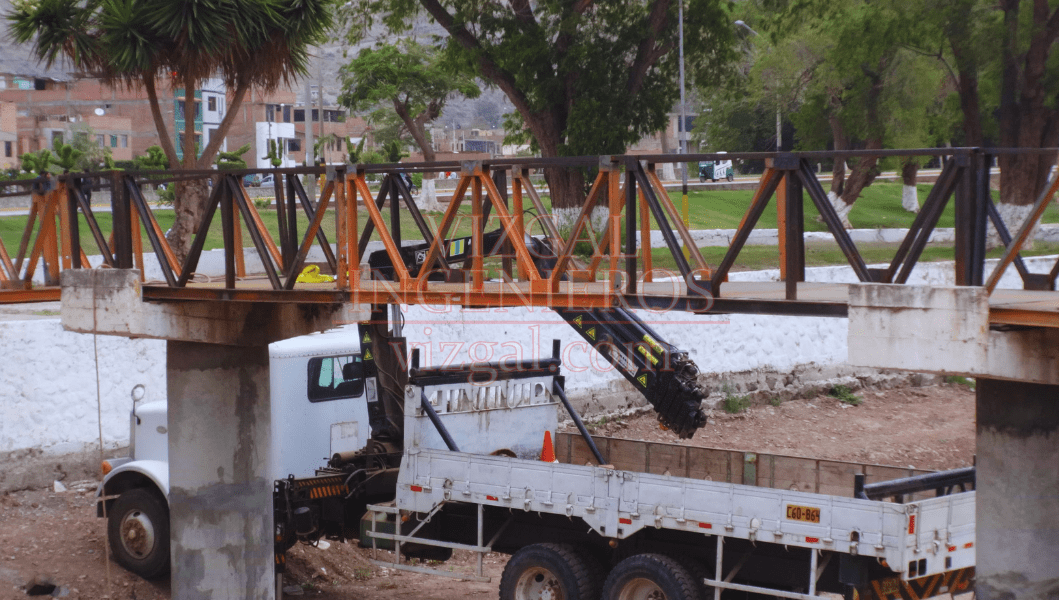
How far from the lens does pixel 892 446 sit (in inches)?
777

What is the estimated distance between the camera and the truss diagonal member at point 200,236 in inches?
378

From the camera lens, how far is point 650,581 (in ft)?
33.2

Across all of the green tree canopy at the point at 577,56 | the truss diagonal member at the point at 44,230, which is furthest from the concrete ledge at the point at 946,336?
the green tree canopy at the point at 577,56

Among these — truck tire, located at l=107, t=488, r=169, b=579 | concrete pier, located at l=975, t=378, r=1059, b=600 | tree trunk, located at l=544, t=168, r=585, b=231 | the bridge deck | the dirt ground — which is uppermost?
tree trunk, located at l=544, t=168, r=585, b=231

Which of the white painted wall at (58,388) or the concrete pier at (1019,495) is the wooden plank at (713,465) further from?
the white painted wall at (58,388)

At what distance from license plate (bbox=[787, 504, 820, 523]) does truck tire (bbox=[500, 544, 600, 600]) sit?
2.11m

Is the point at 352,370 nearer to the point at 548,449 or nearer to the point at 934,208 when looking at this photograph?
the point at 548,449

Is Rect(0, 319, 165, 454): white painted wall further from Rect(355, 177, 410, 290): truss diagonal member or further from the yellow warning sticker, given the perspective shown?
Rect(355, 177, 410, 290): truss diagonal member

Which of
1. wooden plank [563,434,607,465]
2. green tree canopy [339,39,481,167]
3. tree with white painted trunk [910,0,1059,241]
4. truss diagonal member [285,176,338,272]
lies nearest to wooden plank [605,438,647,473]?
wooden plank [563,434,607,465]

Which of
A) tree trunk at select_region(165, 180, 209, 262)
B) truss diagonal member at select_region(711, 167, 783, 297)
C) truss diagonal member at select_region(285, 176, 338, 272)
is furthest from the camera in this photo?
tree trunk at select_region(165, 180, 209, 262)

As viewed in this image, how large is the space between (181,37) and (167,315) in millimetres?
9458

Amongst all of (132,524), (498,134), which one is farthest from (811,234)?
(498,134)

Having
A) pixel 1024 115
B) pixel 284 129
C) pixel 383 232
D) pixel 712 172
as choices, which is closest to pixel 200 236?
pixel 383 232

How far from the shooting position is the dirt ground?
12.4m
